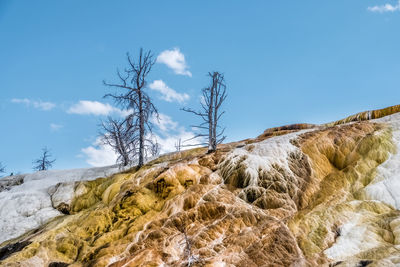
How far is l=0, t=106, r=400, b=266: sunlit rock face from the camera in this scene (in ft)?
21.5

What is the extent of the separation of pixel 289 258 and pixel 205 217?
3.31 metres

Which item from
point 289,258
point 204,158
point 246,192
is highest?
point 204,158

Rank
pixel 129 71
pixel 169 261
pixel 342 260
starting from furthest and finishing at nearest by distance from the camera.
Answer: pixel 129 71 → pixel 169 261 → pixel 342 260

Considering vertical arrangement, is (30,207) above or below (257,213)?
Result: above

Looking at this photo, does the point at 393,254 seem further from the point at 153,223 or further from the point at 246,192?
the point at 153,223

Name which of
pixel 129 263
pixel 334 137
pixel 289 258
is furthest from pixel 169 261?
pixel 334 137

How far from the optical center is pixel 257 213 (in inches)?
334

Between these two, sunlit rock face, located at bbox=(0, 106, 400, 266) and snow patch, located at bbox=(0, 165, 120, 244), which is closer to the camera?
sunlit rock face, located at bbox=(0, 106, 400, 266)

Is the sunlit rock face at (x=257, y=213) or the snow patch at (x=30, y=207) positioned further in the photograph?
the snow patch at (x=30, y=207)

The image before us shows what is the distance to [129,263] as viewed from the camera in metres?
7.01

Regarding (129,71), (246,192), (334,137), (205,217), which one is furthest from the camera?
(129,71)

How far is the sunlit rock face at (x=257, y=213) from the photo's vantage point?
257 inches

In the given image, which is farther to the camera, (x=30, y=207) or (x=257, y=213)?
(x=30, y=207)

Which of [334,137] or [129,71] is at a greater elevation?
[129,71]
